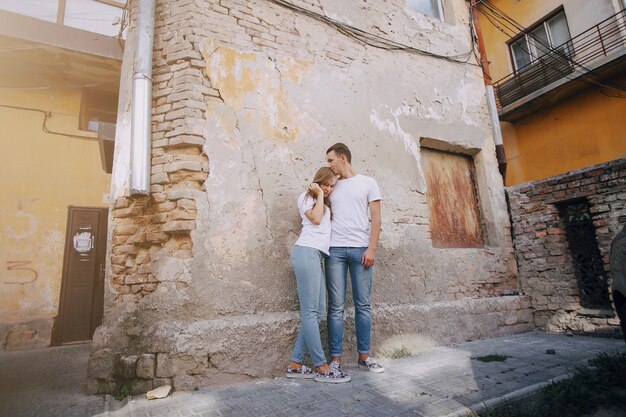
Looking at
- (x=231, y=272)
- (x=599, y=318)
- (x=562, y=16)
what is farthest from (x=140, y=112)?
(x=562, y=16)

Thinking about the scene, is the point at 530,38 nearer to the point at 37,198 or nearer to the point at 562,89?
the point at 562,89

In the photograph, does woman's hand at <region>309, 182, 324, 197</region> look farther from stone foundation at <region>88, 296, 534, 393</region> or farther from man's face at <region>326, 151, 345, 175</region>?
stone foundation at <region>88, 296, 534, 393</region>

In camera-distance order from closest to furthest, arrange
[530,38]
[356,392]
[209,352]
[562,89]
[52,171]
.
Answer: [356,392]
[209,352]
[52,171]
[562,89]
[530,38]

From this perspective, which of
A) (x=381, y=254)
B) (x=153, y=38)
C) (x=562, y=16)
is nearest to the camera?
(x=153, y=38)

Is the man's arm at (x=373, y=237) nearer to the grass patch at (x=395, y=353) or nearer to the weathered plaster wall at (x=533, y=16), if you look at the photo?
the grass patch at (x=395, y=353)

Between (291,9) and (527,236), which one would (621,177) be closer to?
(527,236)

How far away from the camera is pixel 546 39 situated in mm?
10758

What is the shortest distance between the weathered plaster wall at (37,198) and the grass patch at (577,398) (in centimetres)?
711

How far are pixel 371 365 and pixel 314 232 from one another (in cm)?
127

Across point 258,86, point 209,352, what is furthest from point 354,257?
point 258,86

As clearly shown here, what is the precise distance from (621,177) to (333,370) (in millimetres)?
4125

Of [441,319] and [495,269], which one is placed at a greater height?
[495,269]

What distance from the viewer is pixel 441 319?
3.92m

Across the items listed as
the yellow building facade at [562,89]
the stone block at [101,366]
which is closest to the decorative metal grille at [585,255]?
the stone block at [101,366]
